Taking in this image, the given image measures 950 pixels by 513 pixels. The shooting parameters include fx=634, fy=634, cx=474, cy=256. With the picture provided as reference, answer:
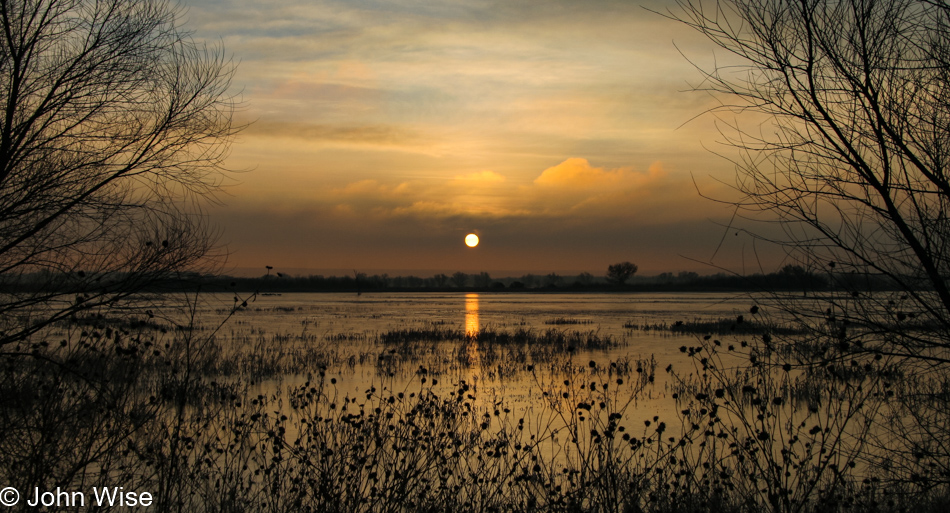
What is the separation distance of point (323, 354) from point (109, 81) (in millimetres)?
13997

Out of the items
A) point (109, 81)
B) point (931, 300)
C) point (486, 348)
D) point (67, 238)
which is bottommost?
point (486, 348)

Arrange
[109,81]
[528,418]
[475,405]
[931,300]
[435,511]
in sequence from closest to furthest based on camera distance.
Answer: [931,300], [435,511], [109,81], [528,418], [475,405]

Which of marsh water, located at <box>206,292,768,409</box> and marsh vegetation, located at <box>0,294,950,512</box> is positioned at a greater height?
marsh vegetation, located at <box>0,294,950,512</box>

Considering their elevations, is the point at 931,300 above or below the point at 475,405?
above

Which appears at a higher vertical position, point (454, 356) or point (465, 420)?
point (465, 420)

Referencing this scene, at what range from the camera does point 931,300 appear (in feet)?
15.0

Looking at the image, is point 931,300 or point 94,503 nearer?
point 931,300

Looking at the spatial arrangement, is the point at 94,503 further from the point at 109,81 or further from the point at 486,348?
the point at 486,348

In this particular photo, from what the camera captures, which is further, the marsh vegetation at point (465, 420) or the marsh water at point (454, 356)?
the marsh water at point (454, 356)

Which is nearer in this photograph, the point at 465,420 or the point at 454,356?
the point at 465,420

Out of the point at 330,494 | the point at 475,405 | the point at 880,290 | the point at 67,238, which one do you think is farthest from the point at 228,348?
the point at 880,290

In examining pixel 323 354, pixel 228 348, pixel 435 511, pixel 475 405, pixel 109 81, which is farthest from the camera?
pixel 228 348

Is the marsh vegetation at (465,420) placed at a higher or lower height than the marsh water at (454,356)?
higher

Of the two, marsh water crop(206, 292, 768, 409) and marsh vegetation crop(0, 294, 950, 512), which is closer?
marsh vegetation crop(0, 294, 950, 512)
